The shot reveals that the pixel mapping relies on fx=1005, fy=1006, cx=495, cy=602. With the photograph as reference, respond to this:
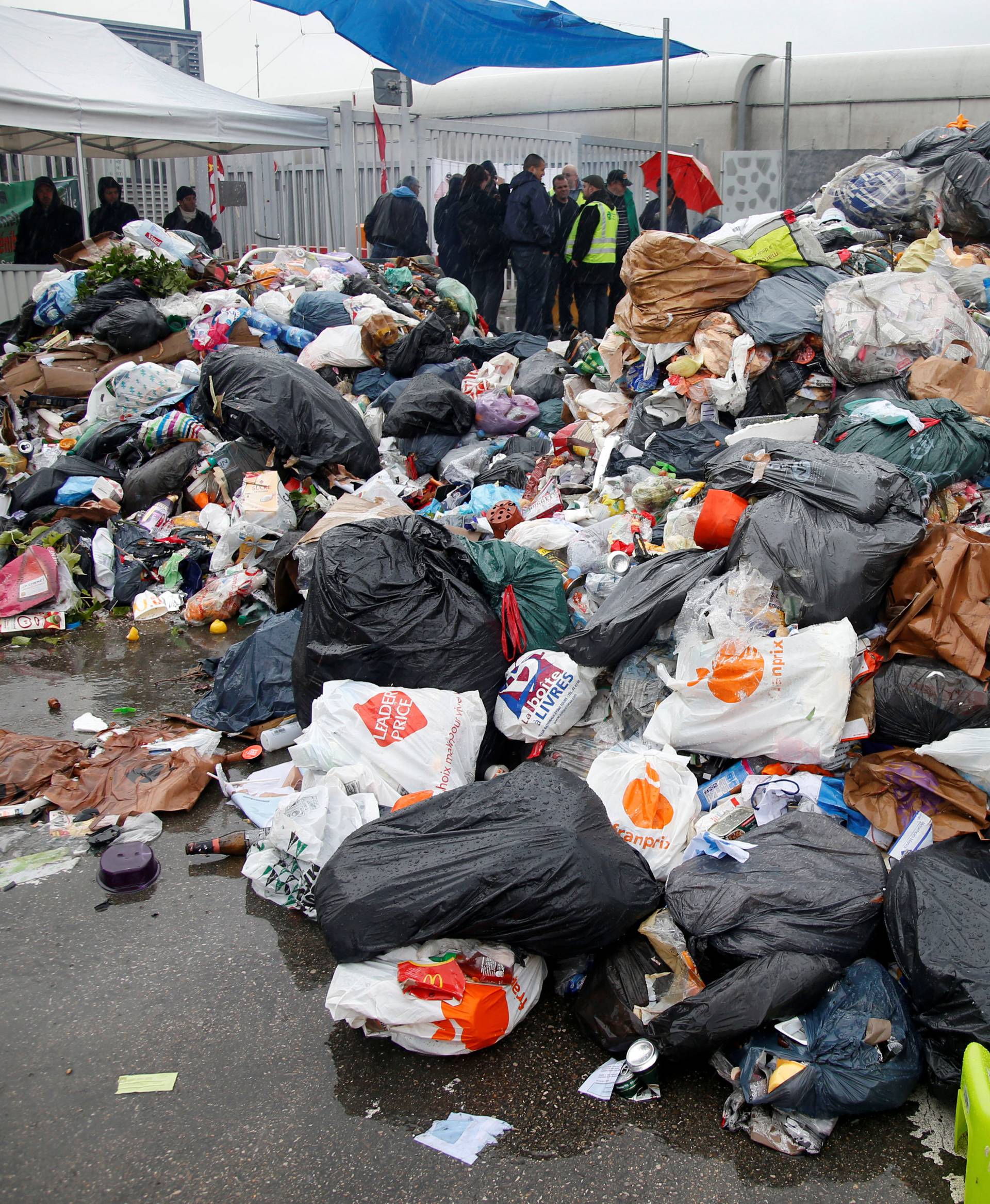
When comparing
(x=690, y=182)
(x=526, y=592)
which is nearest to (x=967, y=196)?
(x=526, y=592)

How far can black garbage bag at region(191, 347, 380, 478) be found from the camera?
5.79 meters

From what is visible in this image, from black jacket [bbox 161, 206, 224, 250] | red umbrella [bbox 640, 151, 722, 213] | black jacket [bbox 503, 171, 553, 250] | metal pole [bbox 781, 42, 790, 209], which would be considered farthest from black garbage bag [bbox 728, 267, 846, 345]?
red umbrella [bbox 640, 151, 722, 213]

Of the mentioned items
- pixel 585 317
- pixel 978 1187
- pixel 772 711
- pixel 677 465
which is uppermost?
pixel 585 317

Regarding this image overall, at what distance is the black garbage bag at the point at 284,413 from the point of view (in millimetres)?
5789

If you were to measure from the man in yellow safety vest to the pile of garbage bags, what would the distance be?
10.9 feet

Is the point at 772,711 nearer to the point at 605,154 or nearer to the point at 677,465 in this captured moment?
the point at 677,465

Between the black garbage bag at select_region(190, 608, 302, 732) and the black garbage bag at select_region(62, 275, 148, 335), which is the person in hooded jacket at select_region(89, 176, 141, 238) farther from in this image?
the black garbage bag at select_region(190, 608, 302, 732)

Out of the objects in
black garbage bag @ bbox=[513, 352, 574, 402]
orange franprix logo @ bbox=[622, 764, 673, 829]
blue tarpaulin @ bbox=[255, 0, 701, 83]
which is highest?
blue tarpaulin @ bbox=[255, 0, 701, 83]

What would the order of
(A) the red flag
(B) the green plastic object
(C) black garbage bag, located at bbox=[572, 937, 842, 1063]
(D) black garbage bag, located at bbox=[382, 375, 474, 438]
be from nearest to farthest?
(B) the green plastic object, (C) black garbage bag, located at bbox=[572, 937, 842, 1063], (D) black garbage bag, located at bbox=[382, 375, 474, 438], (A) the red flag

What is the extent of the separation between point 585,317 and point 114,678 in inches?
260

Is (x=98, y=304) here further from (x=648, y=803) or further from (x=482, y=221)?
(x=648, y=803)

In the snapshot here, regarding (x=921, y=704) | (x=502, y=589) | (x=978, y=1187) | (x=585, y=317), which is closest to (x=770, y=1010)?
(x=978, y=1187)

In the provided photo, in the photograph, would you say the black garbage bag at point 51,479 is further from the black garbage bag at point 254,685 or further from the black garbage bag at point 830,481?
the black garbage bag at point 830,481

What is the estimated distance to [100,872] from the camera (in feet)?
9.73
